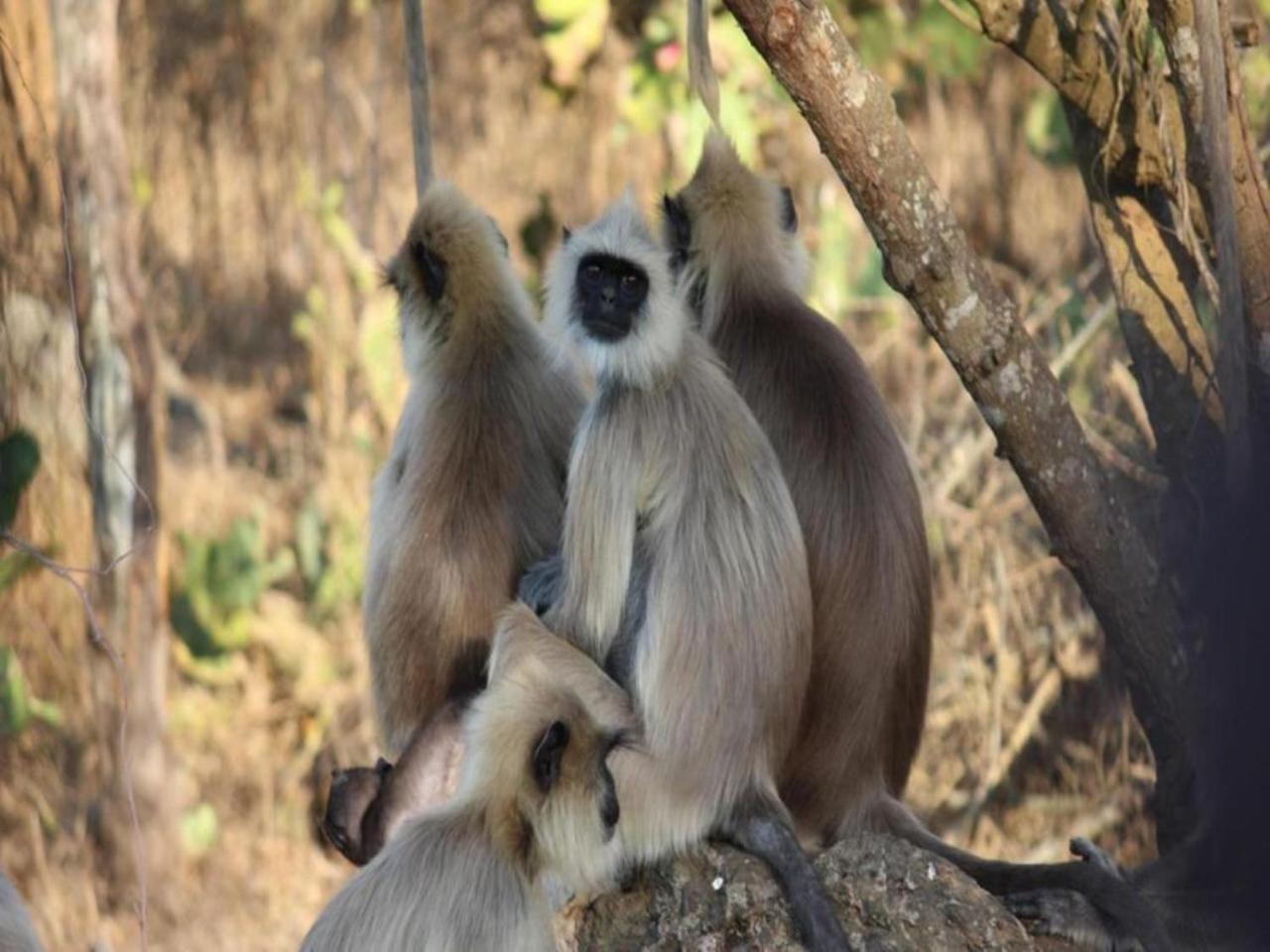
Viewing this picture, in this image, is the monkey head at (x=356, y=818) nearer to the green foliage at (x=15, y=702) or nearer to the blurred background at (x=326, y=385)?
the blurred background at (x=326, y=385)

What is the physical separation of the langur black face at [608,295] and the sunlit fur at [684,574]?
3 centimetres

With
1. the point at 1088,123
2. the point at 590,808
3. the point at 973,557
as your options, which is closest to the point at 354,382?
the point at 973,557

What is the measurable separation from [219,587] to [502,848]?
438cm

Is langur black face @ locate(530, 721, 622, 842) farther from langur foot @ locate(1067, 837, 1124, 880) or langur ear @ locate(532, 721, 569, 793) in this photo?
langur foot @ locate(1067, 837, 1124, 880)

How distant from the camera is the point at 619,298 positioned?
147 inches

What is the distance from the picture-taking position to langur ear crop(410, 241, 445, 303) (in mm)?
4202

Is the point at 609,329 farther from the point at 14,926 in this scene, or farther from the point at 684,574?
the point at 14,926

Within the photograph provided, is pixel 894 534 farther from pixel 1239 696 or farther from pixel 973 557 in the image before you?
pixel 973 557

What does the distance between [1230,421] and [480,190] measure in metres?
7.63

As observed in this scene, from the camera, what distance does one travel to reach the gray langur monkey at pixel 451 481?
4070 mm

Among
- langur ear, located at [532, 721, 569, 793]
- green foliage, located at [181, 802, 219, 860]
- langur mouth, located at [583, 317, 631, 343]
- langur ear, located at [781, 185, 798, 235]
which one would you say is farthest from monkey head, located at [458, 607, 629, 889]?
green foliage, located at [181, 802, 219, 860]

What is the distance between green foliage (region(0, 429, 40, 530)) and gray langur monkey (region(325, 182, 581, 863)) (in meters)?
0.71

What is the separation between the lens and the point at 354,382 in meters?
8.23

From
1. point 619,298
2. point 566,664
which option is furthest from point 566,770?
point 619,298
